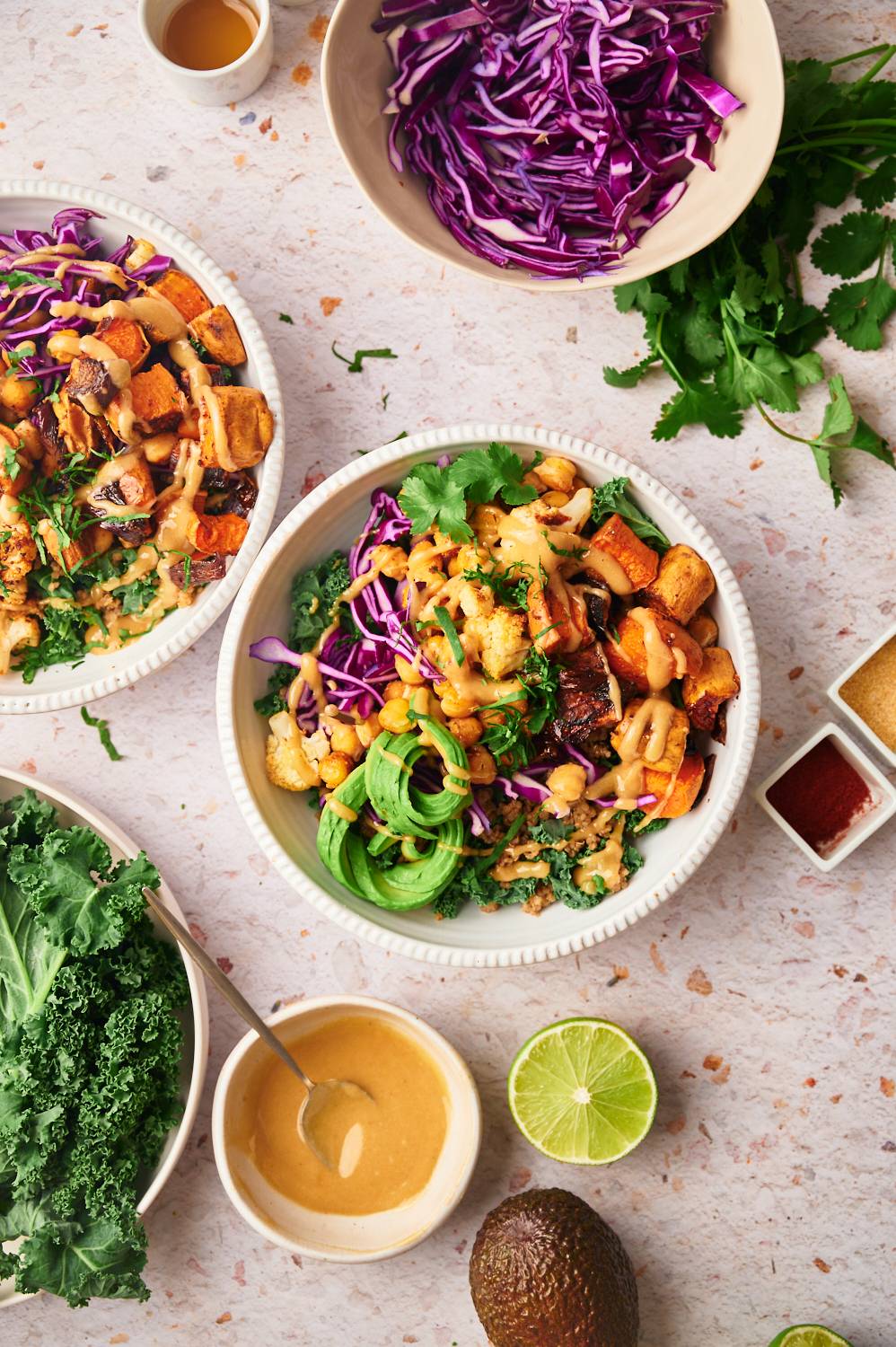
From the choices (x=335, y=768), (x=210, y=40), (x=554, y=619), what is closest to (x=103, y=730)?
(x=335, y=768)

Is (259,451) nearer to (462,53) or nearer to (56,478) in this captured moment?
(56,478)

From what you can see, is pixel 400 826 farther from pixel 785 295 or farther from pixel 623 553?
pixel 785 295

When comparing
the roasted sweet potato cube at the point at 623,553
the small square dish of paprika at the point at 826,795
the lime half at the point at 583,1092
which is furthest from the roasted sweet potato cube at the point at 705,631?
the lime half at the point at 583,1092

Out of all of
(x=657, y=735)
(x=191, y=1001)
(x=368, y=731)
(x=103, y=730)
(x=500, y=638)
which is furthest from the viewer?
(x=103, y=730)

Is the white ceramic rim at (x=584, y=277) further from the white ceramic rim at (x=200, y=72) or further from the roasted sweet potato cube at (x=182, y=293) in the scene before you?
the roasted sweet potato cube at (x=182, y=293)

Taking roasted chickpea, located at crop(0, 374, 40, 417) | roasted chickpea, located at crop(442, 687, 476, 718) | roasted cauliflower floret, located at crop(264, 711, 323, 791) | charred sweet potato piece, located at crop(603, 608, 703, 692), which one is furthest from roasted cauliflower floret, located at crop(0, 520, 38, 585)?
charred sweet potato piece, located at crop(603, 608, 703, 692)

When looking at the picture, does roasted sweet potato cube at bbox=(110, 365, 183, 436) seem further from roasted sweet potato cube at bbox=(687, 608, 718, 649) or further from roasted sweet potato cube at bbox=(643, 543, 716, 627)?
roasted sweet potato cube at bbox=(687, 608, 718, 649)
